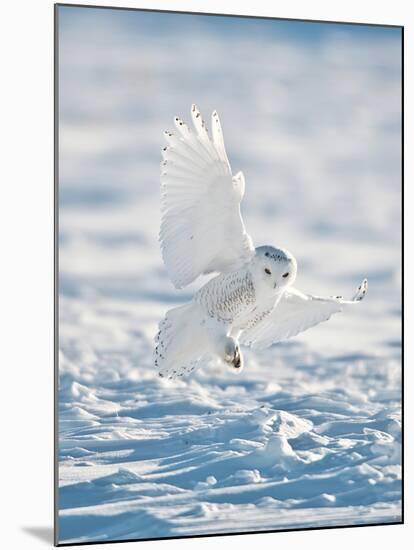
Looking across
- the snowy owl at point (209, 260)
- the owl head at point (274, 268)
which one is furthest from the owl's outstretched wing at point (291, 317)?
the owl head at point (274, 268)

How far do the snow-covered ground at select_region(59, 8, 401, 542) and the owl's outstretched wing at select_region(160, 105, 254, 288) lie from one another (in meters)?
0.23

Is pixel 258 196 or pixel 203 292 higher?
pixel 258 196

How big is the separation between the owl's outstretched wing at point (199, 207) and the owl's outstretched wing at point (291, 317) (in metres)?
0.33

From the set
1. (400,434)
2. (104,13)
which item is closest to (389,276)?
(400,434)

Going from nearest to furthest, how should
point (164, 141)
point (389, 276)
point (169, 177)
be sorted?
point (169, 177), point (164, 141), point (389, 276)

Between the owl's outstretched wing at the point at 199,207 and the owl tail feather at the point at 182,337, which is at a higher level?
the owl's outstretched wing at the point at 199,207

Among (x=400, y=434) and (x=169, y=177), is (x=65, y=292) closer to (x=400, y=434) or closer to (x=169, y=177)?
(x=169, y=177)

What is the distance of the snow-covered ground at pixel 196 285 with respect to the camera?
4.61 metres

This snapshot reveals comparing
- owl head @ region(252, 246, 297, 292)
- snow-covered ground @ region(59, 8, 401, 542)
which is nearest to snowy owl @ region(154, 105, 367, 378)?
owl head @ region(252, 246, 297, 292)

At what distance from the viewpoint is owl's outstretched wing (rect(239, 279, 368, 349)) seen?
471 cm

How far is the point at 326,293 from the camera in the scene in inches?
196

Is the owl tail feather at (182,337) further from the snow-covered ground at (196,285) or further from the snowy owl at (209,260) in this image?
A: the snow-covered ground at (196,285)

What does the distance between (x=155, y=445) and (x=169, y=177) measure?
3.47 ft

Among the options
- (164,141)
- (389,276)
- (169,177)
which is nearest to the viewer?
(169,177)
